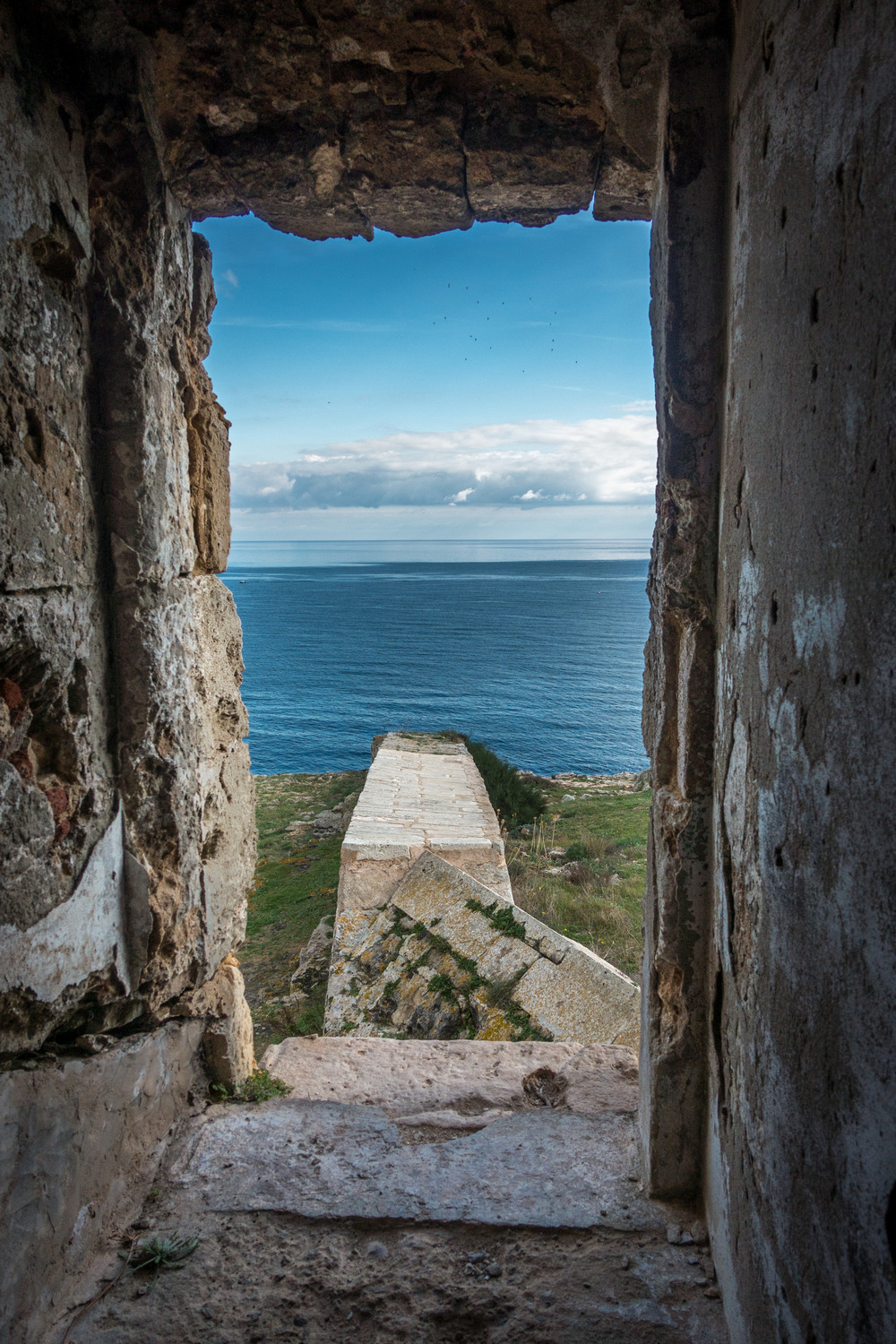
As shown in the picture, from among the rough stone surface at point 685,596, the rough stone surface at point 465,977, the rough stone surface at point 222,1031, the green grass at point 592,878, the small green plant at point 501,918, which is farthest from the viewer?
the green grass at point 592,878

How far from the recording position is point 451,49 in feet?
7.97

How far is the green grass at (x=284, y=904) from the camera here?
6.02 m

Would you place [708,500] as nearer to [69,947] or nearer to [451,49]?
[451,49]

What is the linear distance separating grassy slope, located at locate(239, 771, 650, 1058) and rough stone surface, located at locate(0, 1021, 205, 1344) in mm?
1826

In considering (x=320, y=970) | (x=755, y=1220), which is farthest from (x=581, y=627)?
(x=755, y=1220)

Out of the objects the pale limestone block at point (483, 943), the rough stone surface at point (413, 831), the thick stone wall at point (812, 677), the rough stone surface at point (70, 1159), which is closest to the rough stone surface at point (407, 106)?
the thick stone wall at point (812, 677)

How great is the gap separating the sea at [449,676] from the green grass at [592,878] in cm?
780

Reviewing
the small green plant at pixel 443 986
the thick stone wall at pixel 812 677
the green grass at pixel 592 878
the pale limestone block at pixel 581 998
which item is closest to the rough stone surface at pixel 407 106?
the thick stone wall at pixel 812 677

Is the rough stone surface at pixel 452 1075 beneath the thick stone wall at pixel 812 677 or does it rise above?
beneath

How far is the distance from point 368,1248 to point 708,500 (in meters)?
2.56

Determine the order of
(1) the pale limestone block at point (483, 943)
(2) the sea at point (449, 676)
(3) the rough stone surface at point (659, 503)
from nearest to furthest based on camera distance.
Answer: (3) the rough stone surface at point (659, 503) < (1) the pale limestone block at point (483, 943) < (2) the sea at point (449, 676)

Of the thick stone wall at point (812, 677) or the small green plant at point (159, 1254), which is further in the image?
the small green plant at point (159, 1254)

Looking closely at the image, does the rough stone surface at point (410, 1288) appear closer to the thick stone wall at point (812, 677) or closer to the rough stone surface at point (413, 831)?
the thick stone wall at point (812, 677)

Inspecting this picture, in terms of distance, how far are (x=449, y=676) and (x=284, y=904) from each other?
1715 inches
